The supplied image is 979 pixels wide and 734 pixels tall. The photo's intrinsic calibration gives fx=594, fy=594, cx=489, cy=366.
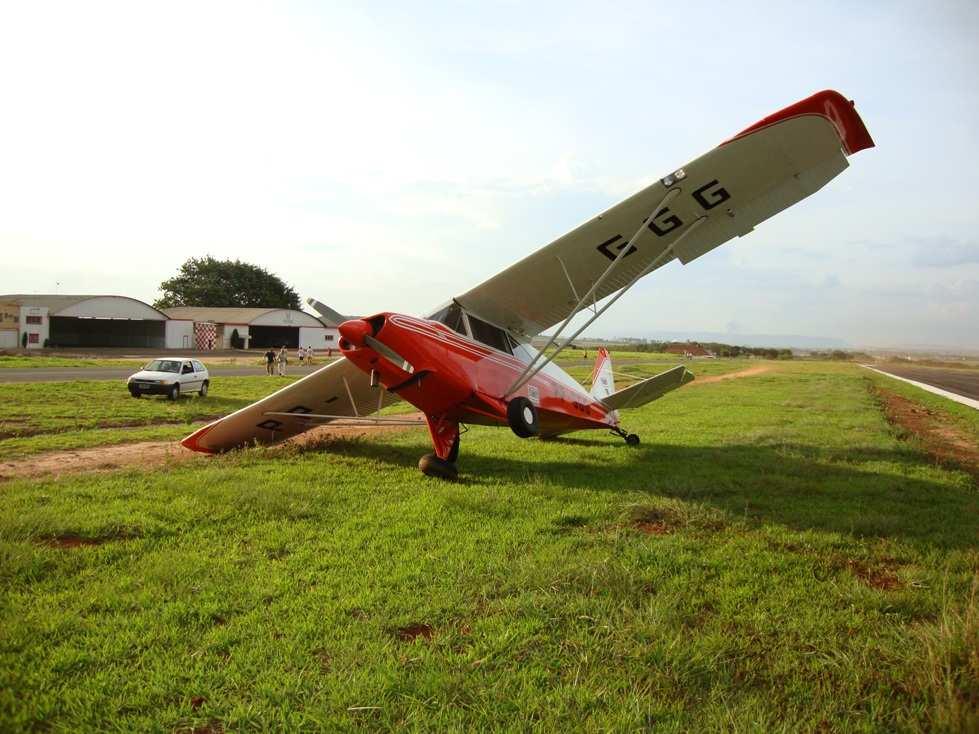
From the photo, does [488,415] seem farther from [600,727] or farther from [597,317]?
[600,727]

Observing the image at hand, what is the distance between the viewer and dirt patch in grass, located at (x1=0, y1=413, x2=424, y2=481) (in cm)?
897

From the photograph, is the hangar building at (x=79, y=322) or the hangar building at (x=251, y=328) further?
the hangar building at (x=251, y=328)

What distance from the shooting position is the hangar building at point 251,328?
201ft

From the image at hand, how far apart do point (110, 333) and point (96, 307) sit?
1119 centimetres

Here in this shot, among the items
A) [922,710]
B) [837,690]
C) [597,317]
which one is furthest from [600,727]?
[597,317]

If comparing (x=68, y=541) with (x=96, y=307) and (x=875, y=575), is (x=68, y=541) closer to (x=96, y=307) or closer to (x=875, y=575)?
(x=875, y=575)

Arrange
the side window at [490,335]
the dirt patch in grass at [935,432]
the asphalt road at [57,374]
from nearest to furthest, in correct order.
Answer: the side window at [490,335] → the dirt patch in grass at [935,432] → the asphalt road at [57,374]

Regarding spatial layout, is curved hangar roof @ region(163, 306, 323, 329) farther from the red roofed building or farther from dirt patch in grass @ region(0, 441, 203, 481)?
the red roofed building

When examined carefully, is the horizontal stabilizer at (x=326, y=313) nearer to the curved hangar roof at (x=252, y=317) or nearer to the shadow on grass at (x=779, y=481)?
the shadow on grass at (x=779, y=481)

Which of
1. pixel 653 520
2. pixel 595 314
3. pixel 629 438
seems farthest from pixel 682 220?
pixel 629 438

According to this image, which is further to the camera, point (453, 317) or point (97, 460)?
point (97, 460)

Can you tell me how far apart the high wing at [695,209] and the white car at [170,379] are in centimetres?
1470

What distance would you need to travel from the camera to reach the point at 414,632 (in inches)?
154

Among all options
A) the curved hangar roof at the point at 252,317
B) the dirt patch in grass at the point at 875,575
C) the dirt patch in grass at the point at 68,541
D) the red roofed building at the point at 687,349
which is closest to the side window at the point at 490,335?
the dirt patch in grass at the point at 68,541
